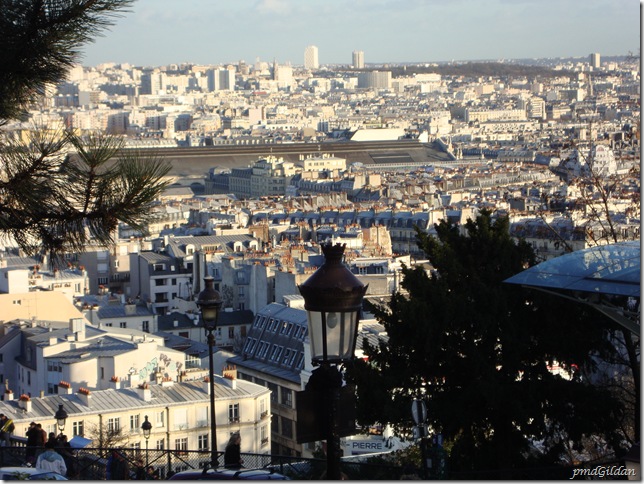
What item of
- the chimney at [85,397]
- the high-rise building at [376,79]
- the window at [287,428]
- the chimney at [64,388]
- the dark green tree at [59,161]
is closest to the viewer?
the dark green tree at [59,161]

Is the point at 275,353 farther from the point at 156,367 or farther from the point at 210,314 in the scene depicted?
the point at 210,314

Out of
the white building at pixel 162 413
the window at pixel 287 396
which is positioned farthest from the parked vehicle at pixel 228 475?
the window at pixel 287 396

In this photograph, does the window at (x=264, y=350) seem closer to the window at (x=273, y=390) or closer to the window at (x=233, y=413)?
the window at (x=273, y=390)

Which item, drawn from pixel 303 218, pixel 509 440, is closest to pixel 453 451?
pixel 509 440

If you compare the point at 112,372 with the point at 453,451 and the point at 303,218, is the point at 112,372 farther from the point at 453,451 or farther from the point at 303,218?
the point at 303,218

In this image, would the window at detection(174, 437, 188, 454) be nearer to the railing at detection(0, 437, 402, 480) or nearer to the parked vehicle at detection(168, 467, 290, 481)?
Result: the railing at detection(0, 437, 402, 480)

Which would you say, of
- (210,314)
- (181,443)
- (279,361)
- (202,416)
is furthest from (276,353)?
(210,314)

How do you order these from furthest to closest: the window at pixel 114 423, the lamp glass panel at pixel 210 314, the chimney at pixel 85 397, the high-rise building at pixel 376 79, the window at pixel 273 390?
the high-rise building at pixel 376 79, the window at pixel 273 390, the chimney at pixel 85 397, the window at pixel 114 423, the lamp glass panel at pixel 210 314
